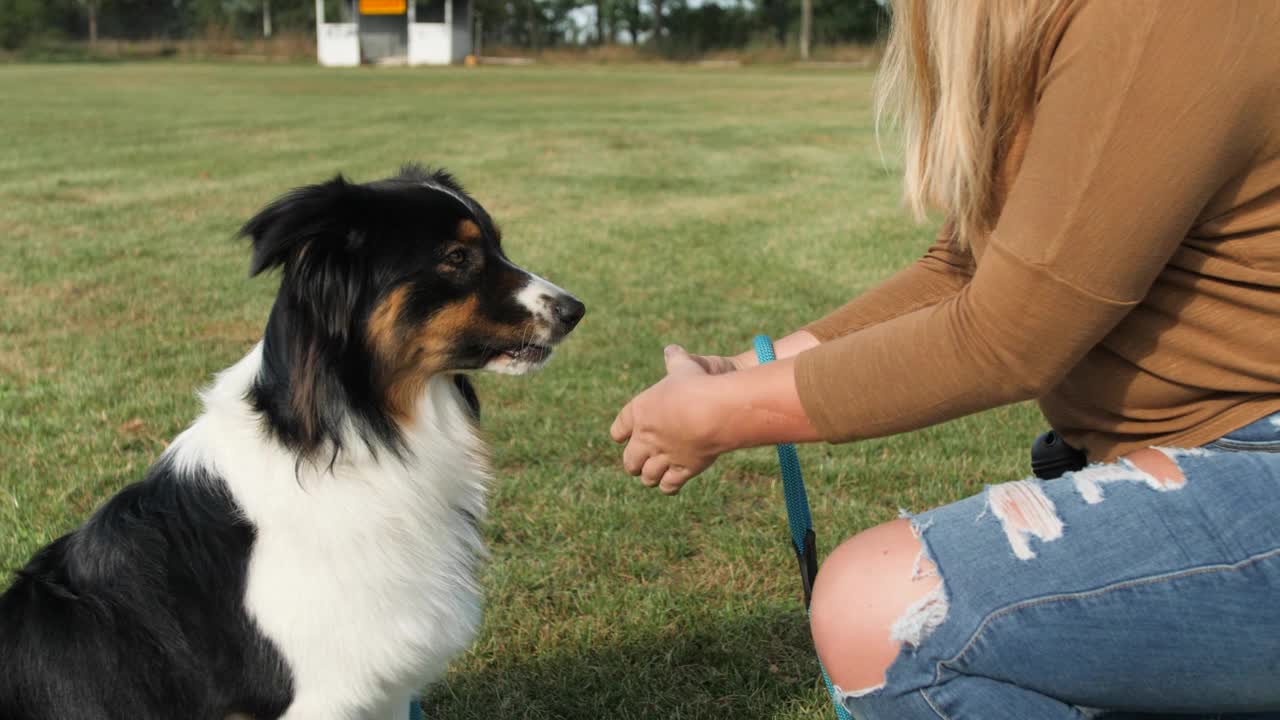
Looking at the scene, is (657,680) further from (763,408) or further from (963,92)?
(963,92)

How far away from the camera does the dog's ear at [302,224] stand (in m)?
2.09

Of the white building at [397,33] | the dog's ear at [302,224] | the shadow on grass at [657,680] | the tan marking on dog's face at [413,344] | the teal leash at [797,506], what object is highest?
the white building at [397,33]

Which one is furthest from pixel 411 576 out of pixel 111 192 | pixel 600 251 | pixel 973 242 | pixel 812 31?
pixel 812 31

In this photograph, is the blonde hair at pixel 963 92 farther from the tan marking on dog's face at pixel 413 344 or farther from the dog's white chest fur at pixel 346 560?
the dog's white chest fur at pixel 346 560

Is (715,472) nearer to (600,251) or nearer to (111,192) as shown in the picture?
(600,251)

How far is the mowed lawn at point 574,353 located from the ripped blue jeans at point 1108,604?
1401 millimetres

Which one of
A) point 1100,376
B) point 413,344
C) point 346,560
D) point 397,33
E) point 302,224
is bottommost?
point 346,560

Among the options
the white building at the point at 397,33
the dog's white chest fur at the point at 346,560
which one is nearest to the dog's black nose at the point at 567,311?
the dog's white chest fur at the point at 346,560

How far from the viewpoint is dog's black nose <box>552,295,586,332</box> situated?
266 cm

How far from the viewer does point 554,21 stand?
71438 mm

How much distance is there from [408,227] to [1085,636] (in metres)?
1.68

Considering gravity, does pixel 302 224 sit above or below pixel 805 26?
below

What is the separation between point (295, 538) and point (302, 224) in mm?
652

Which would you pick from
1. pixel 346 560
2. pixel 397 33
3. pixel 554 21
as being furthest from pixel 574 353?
pixel 554 21
